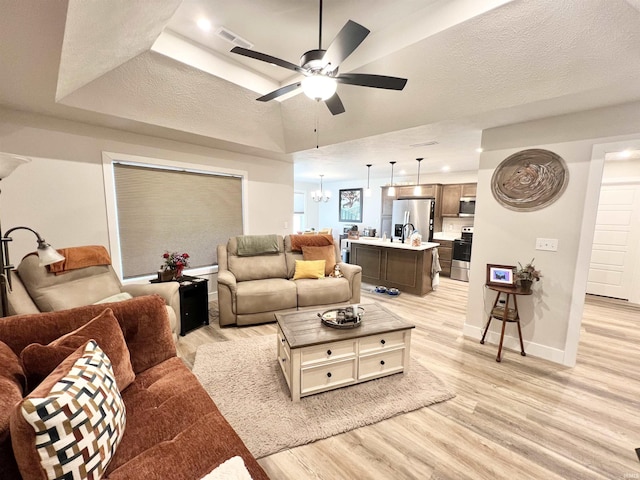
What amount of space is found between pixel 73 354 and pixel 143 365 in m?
0.52

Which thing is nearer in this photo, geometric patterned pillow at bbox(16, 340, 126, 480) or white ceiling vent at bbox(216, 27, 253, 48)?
geometric patterned pillow at bbox(16, 340, 126, 480)

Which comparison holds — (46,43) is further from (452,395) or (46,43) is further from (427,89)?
(452,395)

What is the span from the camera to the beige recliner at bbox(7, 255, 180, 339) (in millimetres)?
1944

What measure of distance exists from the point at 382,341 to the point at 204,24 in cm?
317

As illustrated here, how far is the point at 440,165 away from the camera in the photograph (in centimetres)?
552

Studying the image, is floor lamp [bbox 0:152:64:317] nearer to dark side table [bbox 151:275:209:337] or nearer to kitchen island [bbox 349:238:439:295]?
dark side table [bbox 151:275:209:337]

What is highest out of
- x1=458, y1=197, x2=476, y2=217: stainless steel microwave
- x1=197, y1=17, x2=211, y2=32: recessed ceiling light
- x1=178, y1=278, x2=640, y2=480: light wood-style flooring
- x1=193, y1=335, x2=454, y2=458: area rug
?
x1=197, y1=17, x2=211, y2=32: recessed ceiling light

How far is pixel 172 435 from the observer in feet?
3.69

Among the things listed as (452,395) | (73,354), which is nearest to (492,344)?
(452,395)

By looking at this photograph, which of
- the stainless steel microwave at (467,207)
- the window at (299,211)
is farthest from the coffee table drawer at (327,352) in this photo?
the window at (299,211)

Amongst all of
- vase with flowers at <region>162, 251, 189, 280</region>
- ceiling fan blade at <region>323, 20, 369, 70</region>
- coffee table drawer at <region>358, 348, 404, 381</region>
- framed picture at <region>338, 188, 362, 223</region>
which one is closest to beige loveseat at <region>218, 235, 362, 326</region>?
vase with flowers at <region>162, 251, 189, 280</region>

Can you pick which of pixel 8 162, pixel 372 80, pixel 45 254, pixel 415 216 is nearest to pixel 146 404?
pixel 45 254

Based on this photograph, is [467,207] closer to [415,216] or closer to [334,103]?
[415,216]

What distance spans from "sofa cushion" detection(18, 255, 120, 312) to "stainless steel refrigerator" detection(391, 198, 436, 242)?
Answer: 4.93 metres
